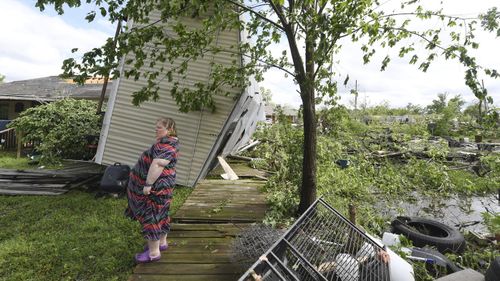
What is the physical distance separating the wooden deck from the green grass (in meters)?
0.45

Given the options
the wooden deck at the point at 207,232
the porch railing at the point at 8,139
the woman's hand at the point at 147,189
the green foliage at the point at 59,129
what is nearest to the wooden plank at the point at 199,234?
the wooden deck at the point at 207,232

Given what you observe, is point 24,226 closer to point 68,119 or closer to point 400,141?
point 68,119

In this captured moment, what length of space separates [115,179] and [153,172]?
362cm

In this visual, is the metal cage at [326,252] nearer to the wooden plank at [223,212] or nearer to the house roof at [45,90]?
the wooden plank at [223,212]

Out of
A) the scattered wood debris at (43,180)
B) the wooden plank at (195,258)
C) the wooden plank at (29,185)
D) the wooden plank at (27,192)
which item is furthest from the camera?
the wooden plank at (29,185)

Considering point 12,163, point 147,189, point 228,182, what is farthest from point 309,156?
point 12,163

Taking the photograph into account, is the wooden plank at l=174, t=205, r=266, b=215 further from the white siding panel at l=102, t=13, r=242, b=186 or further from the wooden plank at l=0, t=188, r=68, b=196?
the wooden plank at l=0, t=188, r=68, b=196

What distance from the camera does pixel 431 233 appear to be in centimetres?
572

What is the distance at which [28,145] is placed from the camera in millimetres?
13430

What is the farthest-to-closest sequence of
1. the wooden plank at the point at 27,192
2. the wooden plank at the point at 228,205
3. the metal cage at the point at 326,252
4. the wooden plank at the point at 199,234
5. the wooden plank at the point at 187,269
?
the wooden plank at the point at 27,192 → the wooden plank at the point at 228,205 → the wooden plank at the point at 199,234 → the wooden plank at the point at 187,269 → the metal cage at the point at 326,252

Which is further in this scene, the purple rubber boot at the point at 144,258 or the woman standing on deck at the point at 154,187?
the purple rubber boot at the point at 144,258

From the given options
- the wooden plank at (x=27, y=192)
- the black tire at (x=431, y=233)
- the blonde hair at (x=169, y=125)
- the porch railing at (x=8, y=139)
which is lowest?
the porch railing at (x=8, y=139)

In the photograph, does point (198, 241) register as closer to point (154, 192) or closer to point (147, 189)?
point (154, 192)

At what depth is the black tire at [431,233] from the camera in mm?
4832
